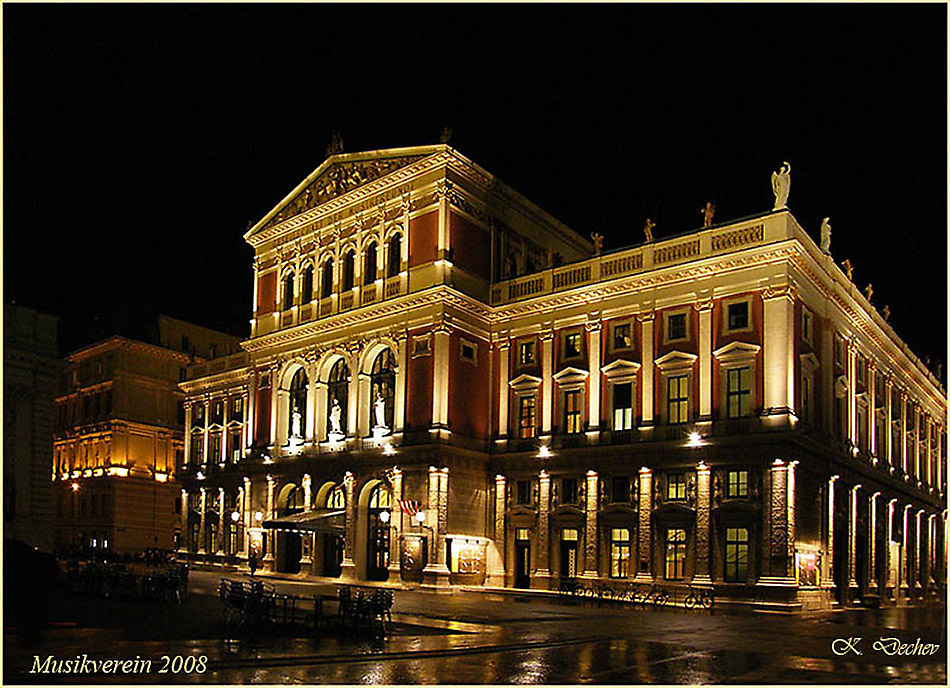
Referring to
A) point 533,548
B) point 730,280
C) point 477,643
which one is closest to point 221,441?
point 533,548

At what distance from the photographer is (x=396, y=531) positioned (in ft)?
161

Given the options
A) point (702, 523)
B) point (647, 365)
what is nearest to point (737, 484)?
point (702, 523)

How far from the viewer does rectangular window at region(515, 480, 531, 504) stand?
49.6 meters

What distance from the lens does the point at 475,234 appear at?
2083 inches

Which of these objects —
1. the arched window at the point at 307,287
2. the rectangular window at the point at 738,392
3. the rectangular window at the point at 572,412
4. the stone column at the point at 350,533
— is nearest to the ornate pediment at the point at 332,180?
the arched window at the point at 307,287

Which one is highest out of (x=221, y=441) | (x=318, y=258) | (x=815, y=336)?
(x=318, y=258)

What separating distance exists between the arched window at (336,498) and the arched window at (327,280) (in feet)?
38.4

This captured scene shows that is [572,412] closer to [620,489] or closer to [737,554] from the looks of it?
[620,489]

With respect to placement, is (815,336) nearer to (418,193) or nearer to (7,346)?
(418,193)

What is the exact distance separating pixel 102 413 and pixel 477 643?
68.9 metres

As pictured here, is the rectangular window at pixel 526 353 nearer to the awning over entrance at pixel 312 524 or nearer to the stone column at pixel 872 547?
the awning over entrance at pixel 312 524

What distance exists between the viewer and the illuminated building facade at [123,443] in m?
81.2

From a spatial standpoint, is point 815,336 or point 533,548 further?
point 533,548

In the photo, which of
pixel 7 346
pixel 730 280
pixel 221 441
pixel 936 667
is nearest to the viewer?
pixel 936 667
